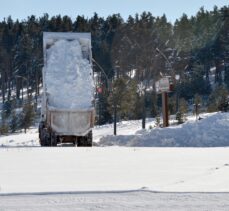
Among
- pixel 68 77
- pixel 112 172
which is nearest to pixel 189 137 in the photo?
pixel 68 77

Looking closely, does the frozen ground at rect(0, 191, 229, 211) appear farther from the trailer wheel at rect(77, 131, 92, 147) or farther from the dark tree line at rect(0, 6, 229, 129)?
the dark tree line at rect(0, 6, 229, 129)

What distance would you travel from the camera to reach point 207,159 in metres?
12.5

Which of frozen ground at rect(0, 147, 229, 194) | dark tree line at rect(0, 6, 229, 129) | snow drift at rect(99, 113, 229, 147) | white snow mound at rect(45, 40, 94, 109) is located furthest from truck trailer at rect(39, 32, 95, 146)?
dark tree line at rect(0, 6, 229, 129)

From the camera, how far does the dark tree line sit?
8356cm

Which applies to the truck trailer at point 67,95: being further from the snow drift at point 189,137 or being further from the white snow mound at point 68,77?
the snow drift at point 189,137

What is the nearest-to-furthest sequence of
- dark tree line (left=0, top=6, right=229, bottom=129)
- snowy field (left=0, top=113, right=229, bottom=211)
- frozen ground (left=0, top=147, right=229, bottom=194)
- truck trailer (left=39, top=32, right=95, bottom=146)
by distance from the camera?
snowy field (left=0, top=113, right=229, bottom=211)
frozen ground (left=0, top=147, right=229, bottom=194)
truck trailer (left=39, top=32, right=95, bottom=146)
dark tree line (left=0, top=6, right=229, bottom=129)

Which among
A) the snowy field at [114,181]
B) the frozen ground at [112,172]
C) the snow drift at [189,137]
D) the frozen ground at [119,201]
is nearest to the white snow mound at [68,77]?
the snow drift at [189,137]

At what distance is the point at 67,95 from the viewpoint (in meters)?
21.8

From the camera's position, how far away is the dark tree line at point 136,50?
83.6m

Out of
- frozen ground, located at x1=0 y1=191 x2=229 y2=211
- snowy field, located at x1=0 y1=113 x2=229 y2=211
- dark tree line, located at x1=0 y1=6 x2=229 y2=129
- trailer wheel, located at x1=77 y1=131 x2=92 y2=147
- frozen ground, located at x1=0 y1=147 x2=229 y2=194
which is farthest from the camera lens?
dark tree line, located at x1=0 y1=6 x2=229 y2=129

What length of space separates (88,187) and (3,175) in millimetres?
2131

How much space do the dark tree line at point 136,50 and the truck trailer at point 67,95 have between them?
51081mm

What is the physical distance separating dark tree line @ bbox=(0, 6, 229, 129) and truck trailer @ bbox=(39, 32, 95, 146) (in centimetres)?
5108

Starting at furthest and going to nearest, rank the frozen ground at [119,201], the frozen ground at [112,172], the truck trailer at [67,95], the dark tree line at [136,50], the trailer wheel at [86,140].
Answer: the dark tree line at [136,50]
the trailer wheel at [86,140]
the truck trailer at [67,95]
the frozen ground at [112,172]
the frozen ground at [119,201]
